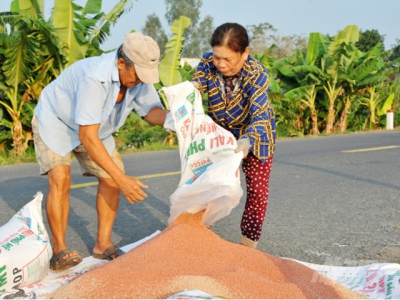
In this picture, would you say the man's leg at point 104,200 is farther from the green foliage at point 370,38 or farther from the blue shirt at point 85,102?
the green foliage at point 370,38

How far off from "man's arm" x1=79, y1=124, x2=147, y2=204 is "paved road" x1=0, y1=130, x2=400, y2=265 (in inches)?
48.3

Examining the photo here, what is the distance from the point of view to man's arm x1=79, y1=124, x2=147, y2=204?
3.13 metres

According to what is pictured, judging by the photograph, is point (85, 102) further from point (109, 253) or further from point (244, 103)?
point (109, 253)

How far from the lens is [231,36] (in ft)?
10.9

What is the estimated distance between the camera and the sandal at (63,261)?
139 inches

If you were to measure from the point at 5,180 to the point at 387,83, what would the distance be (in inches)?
540

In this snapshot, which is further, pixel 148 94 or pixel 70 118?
pixel 148 94

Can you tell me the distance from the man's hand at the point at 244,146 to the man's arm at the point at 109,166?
669 millimetres

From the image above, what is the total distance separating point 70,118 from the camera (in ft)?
11.8

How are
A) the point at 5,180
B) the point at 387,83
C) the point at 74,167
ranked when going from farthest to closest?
1. the point at 387,83
2. the point at 74,167
3. the point at 5,180

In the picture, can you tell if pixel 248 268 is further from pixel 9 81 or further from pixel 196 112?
pixel 9 81

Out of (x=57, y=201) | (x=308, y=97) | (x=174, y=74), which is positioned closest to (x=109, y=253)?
(x=57, y=201)

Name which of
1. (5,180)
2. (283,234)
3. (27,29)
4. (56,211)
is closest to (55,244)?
(56,211)

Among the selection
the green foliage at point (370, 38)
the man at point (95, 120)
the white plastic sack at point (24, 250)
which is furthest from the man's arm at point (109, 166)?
the green foliage at point (370, 38)
